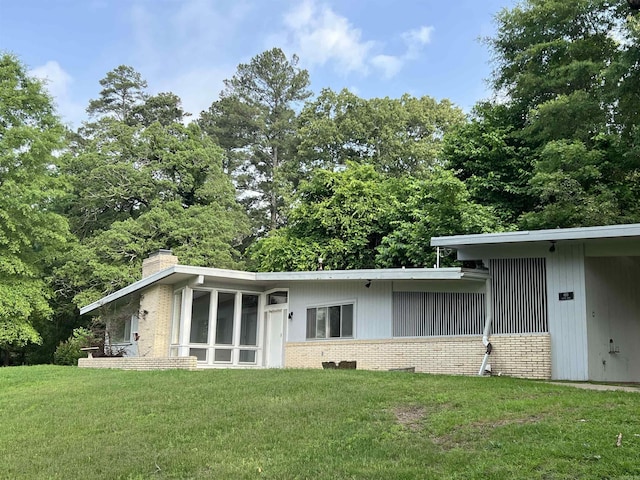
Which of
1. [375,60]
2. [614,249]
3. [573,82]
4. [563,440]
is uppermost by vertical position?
[375,60]

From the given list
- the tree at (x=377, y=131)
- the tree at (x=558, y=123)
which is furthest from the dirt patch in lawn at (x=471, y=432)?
the tree at (x=377, y=131)

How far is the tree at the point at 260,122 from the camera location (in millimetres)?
40812

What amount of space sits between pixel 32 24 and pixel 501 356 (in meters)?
17.3

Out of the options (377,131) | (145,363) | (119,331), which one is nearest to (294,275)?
(145,363)

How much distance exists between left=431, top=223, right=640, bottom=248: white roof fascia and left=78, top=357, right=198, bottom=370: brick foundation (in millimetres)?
6756

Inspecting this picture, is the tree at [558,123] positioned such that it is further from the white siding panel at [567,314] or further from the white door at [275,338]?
the white door at [275,338]

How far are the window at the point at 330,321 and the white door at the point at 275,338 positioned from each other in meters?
1.01

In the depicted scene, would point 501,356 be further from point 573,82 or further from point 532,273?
point 573,82

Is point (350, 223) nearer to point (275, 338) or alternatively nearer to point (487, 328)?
point (275, 338)

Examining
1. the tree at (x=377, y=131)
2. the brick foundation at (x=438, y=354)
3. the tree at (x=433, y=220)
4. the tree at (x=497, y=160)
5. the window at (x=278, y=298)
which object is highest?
the tree at (x=377, y=131)

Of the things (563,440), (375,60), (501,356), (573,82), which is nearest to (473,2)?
(573,82)

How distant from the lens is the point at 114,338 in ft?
73.4

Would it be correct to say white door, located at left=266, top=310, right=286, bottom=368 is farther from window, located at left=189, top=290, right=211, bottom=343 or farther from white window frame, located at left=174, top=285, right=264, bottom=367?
window, located at left=189, top=290, right=211, bottom=343

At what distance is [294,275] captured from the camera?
16.9m
